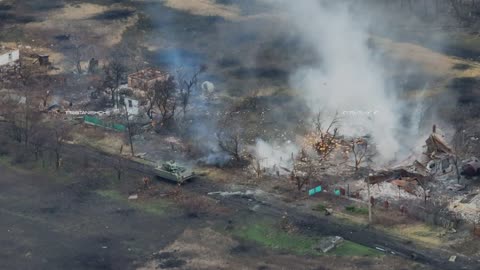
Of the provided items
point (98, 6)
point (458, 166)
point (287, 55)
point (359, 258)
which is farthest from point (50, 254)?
point (98, 6)

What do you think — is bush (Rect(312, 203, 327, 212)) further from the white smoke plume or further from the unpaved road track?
the white smoke plume

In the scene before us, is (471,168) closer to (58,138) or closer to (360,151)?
(360,151)

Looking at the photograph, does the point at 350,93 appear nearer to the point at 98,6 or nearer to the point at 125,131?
the point at 125,131

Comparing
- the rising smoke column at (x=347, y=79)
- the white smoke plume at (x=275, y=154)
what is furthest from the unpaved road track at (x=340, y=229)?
the rising smoke column at (x=347, y=79)

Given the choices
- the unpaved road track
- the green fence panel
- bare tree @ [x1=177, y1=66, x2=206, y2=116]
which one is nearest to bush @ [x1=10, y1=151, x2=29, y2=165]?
the green fence panel

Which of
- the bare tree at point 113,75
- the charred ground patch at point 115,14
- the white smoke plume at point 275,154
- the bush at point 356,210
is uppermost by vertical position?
the charred ground patch at point 115,14

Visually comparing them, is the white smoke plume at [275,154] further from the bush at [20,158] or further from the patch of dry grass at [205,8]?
the patch of dry grass at [205,8]

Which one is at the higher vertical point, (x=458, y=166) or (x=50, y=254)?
(x=458, y=166)
